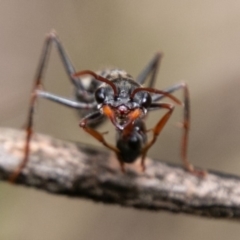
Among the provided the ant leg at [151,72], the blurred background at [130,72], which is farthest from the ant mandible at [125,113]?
the blurred background at [130,72]

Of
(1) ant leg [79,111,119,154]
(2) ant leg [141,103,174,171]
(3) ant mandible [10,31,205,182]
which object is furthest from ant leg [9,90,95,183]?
(2) ant leg [141,103,174,171]

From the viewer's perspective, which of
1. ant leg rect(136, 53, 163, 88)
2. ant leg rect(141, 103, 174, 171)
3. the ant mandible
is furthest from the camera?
ant leg rect(136, 53, 163, 88)

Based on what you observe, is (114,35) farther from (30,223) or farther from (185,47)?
(30,223)

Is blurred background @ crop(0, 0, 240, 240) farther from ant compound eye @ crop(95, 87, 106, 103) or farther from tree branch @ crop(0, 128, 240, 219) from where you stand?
ant compound eye @ crop(95, 87, 106, 103)

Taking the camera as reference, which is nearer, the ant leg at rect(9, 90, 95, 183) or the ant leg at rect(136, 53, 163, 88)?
the ant leg at rect(9, 90, 95, 183)

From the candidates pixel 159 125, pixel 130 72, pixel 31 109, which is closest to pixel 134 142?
pixel 159 125

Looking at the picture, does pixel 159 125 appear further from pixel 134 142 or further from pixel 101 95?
pixel 101 95
